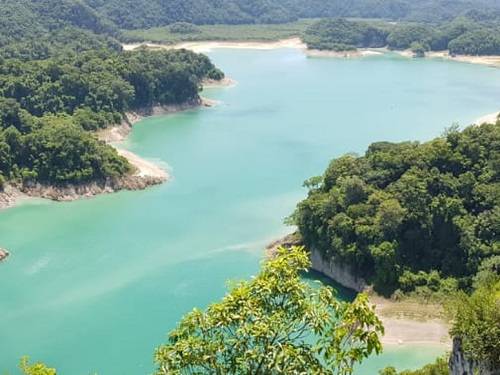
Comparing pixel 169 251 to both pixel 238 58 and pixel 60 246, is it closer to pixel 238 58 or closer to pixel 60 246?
pixel 60 246

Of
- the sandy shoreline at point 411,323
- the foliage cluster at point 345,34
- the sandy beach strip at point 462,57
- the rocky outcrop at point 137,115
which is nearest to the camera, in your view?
the sandy shoreline at point 411,323

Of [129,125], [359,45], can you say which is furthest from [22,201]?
[359,45]

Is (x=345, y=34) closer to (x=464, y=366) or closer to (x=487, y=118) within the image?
(x=487, y=118)

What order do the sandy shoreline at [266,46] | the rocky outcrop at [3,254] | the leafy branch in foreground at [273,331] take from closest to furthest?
the leafy branch in foreground at [273,331], the rocky outcrop at [3,254], the sandy shoreline at [266,46]

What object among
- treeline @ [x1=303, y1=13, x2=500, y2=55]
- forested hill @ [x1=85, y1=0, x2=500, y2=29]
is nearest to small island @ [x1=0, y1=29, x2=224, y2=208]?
forested hill @ [x1=85, y1=0, x2=500, y2=29]

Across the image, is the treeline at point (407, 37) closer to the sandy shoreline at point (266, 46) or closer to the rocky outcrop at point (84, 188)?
the sandy shoreline at point (266, 46)

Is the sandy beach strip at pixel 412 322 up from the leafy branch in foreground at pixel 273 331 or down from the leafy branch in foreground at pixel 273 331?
down

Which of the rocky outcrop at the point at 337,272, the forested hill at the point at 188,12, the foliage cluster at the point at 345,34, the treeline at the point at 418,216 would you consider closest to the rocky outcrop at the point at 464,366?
the treeline at the point at 418,216
